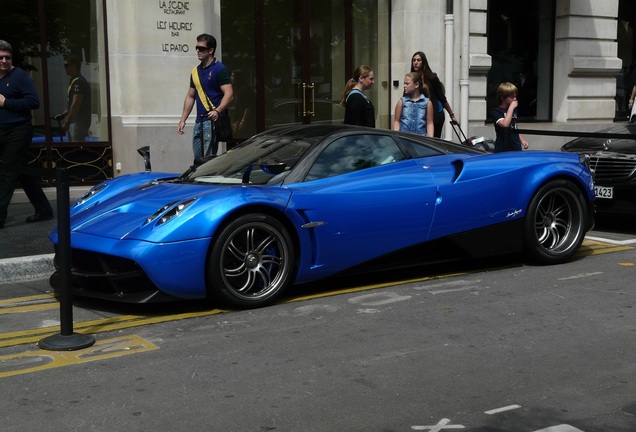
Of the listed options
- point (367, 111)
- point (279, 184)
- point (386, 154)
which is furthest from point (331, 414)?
point (367, 111)

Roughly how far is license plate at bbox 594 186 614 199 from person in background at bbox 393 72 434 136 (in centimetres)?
192

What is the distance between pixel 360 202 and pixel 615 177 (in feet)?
13.5

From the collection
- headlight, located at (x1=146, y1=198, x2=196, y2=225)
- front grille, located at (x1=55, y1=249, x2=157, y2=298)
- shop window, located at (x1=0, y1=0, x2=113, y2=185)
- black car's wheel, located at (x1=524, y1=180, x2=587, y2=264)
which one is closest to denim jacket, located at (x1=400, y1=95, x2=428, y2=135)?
black car's wheel, located at (x1=524, y1=180, x2=587, y2=264)

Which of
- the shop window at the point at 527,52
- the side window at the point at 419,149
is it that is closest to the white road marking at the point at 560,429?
the side window at the point at 419,149

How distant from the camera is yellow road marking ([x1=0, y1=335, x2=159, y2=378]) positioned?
16.8ft

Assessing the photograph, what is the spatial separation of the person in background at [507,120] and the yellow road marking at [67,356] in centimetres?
622

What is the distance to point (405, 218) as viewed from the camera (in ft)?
23.1

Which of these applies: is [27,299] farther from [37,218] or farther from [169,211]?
[37,218]

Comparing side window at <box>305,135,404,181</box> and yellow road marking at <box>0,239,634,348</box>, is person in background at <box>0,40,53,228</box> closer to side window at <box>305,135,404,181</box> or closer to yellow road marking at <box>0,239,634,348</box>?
yellow road marking at <box>0,239,634,348</box>

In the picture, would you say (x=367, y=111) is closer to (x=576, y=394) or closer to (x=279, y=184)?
(x=279, y=184)

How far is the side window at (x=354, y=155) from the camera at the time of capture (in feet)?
22.8

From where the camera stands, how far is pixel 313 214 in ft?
21.7

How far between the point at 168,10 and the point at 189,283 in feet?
26.2

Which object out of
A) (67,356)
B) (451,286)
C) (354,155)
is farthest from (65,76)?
(67,356)
